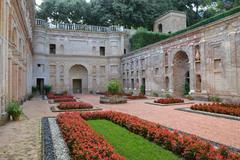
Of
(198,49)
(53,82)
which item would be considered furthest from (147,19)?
(198,49)

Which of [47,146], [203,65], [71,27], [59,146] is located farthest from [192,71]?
[71,27]

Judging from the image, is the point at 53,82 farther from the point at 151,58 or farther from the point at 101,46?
the point at 151,58

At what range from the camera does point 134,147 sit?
6.55 metres

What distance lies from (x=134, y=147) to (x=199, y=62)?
17637 mm

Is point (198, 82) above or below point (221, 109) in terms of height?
above

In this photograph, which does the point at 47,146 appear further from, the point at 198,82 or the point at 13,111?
the point at 198,82


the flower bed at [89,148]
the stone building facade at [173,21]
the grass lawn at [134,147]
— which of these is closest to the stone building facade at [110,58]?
the stone building facade at [173,21]

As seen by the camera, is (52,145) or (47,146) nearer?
(47,146)

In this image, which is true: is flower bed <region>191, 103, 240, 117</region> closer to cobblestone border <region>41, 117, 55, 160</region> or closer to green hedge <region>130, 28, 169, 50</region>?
cobblestone border <region>41, 117, 55, 160</region>

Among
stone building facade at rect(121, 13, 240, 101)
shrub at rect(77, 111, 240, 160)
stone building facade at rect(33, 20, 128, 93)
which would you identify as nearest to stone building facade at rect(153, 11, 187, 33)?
stone building facade at rect(33, 20, 128, 93)

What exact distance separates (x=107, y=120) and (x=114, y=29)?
33126mm

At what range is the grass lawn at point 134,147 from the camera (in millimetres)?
5758

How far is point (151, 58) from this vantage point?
3058 centimetres

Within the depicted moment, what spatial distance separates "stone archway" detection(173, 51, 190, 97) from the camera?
26.1 m
